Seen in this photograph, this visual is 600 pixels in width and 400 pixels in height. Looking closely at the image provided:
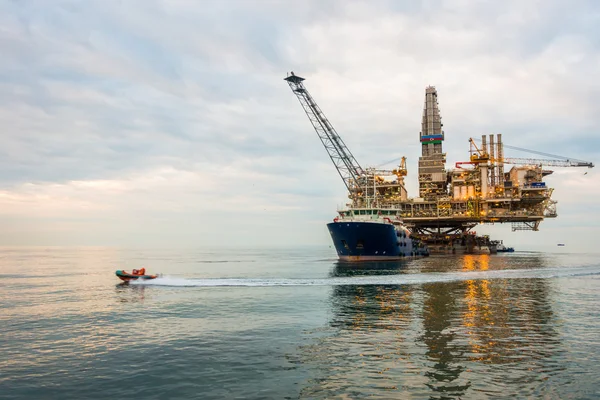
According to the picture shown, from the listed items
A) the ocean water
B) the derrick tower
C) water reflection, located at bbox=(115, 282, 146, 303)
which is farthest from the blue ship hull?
the derrick tower

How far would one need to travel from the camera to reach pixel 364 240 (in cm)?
9169

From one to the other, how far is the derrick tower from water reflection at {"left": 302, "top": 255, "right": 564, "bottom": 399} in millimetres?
114542

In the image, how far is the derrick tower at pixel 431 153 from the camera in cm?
15238

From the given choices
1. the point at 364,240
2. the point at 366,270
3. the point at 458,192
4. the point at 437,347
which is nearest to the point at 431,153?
the point at 458,192

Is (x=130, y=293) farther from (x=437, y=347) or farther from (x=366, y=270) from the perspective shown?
(x=366, y=270)

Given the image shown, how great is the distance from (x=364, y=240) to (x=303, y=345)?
69609mm

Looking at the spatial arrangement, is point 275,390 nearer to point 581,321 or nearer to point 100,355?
point 100,355

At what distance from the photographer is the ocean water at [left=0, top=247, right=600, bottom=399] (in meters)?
16.9

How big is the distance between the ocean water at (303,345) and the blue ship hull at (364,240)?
4487 centimetres

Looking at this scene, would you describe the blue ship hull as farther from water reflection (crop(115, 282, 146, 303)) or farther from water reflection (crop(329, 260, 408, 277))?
water reflection (crop(115, 282, 146, 303))

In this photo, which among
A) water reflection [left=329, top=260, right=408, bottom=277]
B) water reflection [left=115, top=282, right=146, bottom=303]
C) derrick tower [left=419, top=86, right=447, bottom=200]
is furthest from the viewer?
derrick tower [left=419, top=86, right=447, bottom=200]

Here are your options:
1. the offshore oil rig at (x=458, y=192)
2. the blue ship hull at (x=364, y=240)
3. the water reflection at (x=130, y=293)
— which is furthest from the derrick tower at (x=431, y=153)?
the water reflection at (x=130, y=293)

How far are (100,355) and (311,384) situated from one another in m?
11.7

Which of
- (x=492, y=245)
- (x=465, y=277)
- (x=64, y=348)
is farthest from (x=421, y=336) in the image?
(x=492, y=245)
